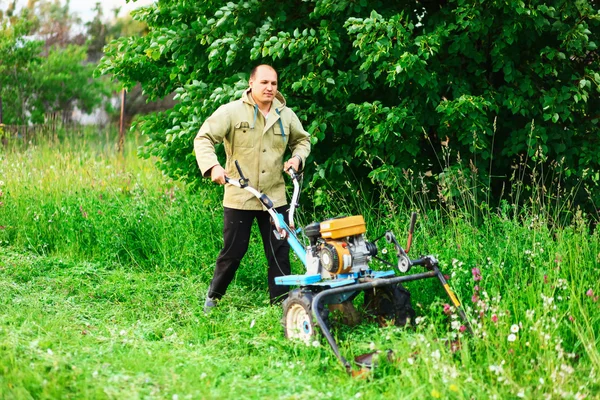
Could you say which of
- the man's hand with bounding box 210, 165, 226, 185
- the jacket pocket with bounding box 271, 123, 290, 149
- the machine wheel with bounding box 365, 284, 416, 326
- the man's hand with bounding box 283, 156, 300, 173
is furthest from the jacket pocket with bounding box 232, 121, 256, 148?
the machine wheel with bounding box 365, 284, 416, 326

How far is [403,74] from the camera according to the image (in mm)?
6031

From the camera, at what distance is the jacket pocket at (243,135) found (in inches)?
210

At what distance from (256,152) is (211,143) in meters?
0.34

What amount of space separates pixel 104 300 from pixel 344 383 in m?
2.72

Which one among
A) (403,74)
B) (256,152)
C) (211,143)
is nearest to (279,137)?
(256,152)

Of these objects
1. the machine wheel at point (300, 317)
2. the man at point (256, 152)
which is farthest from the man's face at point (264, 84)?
the machine wheel at point (300, 317)

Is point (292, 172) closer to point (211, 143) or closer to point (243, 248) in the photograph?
point (211, 143)

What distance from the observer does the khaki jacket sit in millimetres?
5305

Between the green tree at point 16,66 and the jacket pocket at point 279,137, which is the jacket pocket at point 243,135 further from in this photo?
the green tree at point 16,66

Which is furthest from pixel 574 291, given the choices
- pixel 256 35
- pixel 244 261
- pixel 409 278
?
pixel 256 35

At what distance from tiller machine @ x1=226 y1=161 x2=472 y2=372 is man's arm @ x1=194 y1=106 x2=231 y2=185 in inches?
29.0

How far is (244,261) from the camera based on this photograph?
21.7 feet

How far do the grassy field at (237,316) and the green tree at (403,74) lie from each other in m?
0.67

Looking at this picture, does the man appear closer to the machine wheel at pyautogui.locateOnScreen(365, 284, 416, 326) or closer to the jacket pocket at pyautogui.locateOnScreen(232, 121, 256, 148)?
the jacket pocket at pyautogui.locateOnScreen(232, 121, 256, 148)
